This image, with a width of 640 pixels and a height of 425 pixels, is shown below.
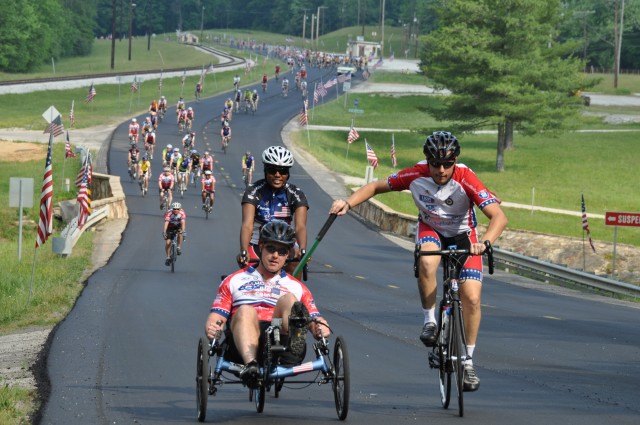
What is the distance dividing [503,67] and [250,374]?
6546 centimetres

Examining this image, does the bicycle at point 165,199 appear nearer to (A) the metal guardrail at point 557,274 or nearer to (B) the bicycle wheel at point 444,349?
(A) the metal guardrail at point 557,274

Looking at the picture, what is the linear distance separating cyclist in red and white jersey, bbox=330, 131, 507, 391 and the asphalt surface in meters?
0.83

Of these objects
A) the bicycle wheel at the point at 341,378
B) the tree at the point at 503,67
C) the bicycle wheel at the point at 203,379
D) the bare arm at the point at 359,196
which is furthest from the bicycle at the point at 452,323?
the tree at the point at 503,67

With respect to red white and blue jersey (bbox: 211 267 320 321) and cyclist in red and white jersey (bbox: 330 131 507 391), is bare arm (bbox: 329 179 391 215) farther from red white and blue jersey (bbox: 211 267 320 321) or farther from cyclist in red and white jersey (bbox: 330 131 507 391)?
red white and blue jersey (bbox: 211 267 320 321)

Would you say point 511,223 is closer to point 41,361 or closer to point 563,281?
point 563,281

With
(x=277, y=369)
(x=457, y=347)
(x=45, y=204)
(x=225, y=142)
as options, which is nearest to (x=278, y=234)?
(x=277, y=369)

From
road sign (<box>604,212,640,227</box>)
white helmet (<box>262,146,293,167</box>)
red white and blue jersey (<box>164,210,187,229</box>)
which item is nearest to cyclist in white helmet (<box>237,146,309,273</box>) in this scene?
white helmet (<box>262,146,293,167</box>)

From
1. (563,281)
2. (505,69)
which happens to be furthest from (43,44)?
(563,281)

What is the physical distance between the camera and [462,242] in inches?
378

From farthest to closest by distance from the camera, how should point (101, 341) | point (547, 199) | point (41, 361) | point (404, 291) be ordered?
point (547, 199) → point (404, 291) → point (101, 341) → point (41, 361)

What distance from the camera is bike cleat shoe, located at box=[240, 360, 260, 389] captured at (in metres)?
8.67

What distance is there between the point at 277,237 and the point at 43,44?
14109 cm

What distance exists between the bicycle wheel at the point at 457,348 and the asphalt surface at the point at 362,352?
0.42 m

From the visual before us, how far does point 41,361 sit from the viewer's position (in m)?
13.4
